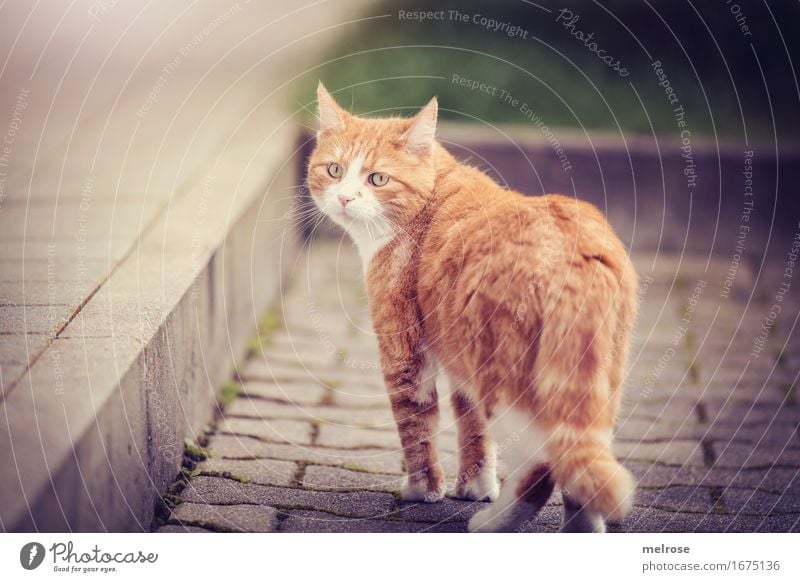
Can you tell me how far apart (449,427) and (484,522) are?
75 cm

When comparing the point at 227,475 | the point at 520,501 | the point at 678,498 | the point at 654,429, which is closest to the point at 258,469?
the point at 227,475

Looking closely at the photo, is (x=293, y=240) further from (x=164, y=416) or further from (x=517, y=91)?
(x=164, y=416)

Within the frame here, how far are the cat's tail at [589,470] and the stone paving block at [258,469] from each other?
776 mm

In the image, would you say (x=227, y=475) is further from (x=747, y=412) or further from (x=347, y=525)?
(x=747, y=412)

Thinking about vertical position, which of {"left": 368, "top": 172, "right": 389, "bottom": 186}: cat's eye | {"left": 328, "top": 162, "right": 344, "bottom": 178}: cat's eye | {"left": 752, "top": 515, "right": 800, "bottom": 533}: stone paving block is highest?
{"left": 328, "top": 162, "right": 344, "bottom": 178}: cat's eye

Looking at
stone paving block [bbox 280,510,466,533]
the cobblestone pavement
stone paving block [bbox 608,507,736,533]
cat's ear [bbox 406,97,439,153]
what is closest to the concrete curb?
the cobblestone pavement

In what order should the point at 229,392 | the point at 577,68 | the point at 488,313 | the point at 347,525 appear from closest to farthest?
1. the point at 488,313
2. the point at 347,525
3. the point at 229,392
4. the point at 577,68

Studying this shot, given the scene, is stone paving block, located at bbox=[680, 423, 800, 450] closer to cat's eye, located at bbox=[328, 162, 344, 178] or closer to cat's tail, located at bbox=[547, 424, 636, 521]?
cat's tail, located at bbox=[547, 424, 636, 521]

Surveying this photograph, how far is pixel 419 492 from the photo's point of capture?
6.91 feet

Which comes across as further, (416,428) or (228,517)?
(416,428)

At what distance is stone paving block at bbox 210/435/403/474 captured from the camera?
233cm

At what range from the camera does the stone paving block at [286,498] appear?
2041mm

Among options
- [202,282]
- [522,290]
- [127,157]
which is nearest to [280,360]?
[202,282]

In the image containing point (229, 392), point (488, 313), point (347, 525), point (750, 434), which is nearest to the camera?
point (488, 313)
